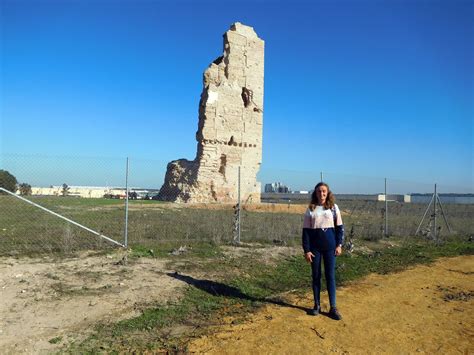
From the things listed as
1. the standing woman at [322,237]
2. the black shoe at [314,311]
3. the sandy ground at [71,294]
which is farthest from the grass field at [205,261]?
the standing woman at [322,237]

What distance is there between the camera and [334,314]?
4.90m

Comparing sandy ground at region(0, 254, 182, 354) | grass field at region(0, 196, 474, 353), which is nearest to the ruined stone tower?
grass field at region(0, 196, 474, 353)

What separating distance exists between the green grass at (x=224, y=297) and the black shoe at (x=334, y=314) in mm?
697

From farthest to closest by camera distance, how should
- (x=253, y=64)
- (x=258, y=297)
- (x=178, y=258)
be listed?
(x=253, y=64), (x=178, y=258), (x=258, y=297)

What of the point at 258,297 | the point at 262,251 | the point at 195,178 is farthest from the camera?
the point at 195,178

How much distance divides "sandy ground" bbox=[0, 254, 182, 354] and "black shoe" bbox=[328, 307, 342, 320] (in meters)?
2.28

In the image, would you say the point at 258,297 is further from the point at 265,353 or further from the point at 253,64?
the point at 253,64

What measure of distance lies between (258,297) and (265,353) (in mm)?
2057

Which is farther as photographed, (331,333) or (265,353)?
(331,333)

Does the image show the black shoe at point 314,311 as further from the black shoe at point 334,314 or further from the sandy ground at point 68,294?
the sandy ground at point 68,294

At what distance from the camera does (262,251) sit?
9078 millimetres

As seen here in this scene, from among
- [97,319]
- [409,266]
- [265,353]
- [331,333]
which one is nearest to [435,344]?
[331,333]

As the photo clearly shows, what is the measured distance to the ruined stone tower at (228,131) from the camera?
28.0 meters

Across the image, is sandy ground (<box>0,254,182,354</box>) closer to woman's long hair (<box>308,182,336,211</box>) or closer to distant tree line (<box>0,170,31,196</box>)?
woman's long hair (<box>308,182,336,211</box>)
